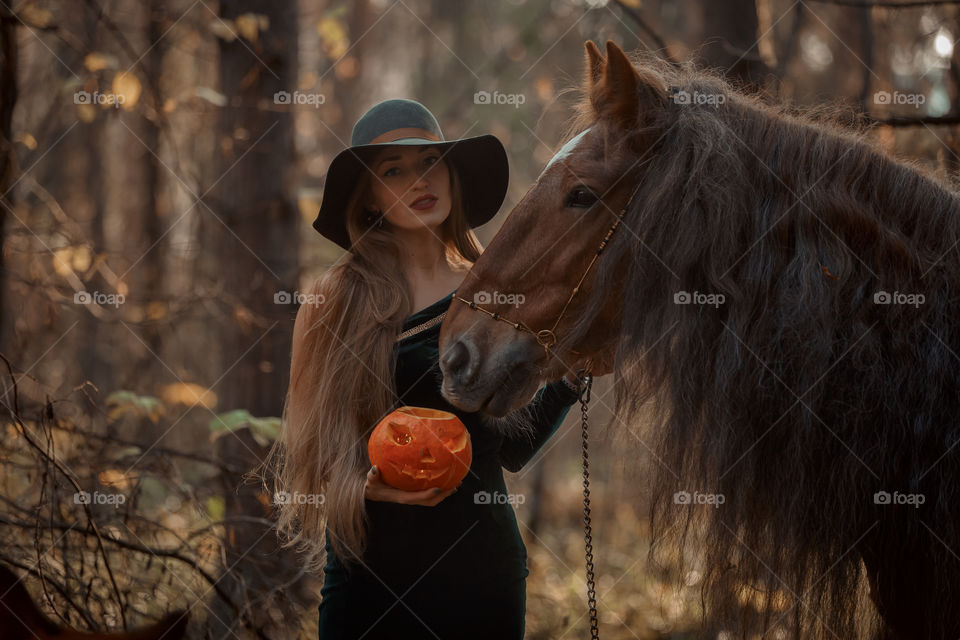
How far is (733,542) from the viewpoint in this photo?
2031 millimetres

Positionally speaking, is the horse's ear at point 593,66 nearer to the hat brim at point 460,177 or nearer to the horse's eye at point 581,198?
the horse's eye at point 581,198

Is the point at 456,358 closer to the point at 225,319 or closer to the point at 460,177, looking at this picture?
the point at 460,177

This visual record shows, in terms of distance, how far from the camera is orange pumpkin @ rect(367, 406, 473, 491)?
228 cm

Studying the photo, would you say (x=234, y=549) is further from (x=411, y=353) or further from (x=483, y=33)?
(x=483, y=33)

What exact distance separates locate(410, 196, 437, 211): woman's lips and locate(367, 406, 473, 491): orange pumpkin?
0.77 meters

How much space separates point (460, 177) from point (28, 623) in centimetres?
221

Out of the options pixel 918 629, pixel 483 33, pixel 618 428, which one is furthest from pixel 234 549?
pixel 483 33

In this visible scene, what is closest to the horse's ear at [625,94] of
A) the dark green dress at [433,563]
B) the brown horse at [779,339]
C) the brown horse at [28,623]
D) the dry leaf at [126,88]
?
the brown horse at [779,339]

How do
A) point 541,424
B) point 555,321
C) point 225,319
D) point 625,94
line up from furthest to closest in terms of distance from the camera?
1. point 225,319
2. point 541,424
3. point 555,321
4. point 625,94

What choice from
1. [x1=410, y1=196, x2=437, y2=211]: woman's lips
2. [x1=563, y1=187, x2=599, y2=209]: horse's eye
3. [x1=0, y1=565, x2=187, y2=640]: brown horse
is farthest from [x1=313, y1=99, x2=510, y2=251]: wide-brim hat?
[x1=0, y1=565, x2=187, y2=640]: brown horse

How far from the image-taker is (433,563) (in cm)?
250

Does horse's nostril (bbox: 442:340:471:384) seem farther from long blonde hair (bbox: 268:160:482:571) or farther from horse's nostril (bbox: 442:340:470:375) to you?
A: long blonde hair (bbox: 268:160:482:571)

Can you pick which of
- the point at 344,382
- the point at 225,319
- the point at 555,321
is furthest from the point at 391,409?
the point at 225,319

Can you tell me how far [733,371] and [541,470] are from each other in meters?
6.66
